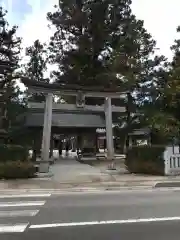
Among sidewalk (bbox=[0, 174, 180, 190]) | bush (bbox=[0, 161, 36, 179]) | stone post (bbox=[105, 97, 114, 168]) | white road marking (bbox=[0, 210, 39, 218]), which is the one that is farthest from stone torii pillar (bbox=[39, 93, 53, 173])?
white road marking (bbox=[0, 210, 39, 218])

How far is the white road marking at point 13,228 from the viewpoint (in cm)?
688

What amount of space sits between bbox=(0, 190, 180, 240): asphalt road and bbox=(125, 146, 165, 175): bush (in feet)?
22.2

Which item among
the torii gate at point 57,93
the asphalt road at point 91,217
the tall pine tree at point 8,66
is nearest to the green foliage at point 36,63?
the tall pine tree at point 8,66

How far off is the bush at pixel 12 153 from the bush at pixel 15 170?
36 cm

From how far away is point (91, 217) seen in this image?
807 centimetres

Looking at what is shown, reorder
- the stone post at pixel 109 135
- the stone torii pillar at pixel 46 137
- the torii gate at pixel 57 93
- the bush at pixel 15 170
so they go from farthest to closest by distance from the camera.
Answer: the stone post at pixel 109 135, the torii gate at pixel 57 93, the stone torii pillar at pixel 46 137, the bush at pixel 15 170

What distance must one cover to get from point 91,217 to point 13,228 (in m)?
1.71

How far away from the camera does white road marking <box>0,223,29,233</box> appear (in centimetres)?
688

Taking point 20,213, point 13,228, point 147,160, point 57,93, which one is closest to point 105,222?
point 13,228

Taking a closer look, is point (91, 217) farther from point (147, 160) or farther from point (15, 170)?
point (147, 160)

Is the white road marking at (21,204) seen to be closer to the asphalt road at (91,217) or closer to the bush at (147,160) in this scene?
the asphalt road at (91,217)

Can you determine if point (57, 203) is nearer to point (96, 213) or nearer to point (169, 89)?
point (96, 213)

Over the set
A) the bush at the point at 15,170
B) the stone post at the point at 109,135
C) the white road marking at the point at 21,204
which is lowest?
the white road marking at the point at 21,204

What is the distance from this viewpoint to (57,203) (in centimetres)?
1025
